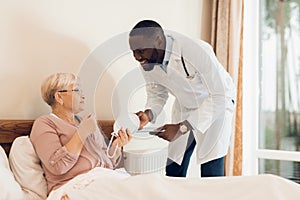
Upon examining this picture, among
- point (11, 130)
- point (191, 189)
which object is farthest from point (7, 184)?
point (191, 189)

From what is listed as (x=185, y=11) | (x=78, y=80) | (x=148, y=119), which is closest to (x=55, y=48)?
(x=78, y=80)

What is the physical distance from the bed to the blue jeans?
701 millimetres

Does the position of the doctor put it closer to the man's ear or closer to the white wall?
the man's ear

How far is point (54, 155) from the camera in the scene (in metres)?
1.80

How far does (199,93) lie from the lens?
2211 millimetres

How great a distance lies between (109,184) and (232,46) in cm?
198

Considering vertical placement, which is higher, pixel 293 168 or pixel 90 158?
pixel 90 158

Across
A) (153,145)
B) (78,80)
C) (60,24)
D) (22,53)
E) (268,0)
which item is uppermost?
(268,0)

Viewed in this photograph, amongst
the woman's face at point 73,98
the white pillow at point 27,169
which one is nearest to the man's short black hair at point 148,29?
the woman's face at point 73,98

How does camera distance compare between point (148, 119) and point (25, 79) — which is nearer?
point (25, 79)

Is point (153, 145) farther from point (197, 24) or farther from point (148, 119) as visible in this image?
point (197, 24)

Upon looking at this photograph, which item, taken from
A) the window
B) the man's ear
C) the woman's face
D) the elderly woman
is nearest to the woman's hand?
the elderly woman

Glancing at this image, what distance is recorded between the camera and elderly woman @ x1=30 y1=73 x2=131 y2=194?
1.82m

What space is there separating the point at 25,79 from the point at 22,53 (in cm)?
13
